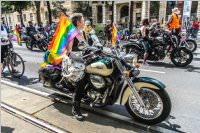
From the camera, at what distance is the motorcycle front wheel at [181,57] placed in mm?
7168

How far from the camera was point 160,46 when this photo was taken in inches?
296

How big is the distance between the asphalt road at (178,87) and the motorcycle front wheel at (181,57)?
201 millimetres

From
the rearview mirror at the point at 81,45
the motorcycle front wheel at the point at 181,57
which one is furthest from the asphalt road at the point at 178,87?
the rearview mirror at the point at 81,45

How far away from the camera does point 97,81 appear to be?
10.7 feet

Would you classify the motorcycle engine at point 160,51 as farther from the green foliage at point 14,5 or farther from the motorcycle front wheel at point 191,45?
the green foliage at point 14,5

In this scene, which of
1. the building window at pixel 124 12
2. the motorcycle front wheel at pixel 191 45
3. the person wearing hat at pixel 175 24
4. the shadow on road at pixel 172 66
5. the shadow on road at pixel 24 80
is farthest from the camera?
the building window at pixel 124 12

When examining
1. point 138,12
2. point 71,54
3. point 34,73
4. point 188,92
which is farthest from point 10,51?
point 138,12

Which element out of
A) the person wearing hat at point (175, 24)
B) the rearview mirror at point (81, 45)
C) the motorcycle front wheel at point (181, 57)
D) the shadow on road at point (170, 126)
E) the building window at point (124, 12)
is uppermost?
the building window at point (124, 12)

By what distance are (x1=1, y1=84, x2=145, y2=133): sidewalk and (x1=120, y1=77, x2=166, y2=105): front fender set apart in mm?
450

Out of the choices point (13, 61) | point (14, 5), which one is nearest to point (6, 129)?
point (13, 61)

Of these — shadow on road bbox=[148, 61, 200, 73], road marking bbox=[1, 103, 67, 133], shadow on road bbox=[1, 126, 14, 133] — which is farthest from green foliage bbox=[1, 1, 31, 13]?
shadow on road bbox=[1, 126, 14, 133]

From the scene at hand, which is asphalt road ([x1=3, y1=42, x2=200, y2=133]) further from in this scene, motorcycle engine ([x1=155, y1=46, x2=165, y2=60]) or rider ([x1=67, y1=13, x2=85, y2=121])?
rider ([x1=67, y1=13, x2=85, y2=121])

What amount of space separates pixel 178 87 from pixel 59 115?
10.1 ft

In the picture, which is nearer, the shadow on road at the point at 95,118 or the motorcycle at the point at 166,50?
the shadow on road at the point at 95,118
